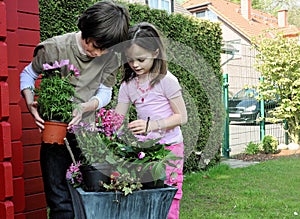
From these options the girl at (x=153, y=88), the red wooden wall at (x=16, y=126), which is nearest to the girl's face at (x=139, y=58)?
the girl at (x=153, y=88)

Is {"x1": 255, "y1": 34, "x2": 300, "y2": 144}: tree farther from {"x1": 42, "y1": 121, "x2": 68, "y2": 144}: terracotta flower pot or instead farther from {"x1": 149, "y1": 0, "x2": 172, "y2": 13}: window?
{"x1": 42, "y1": 121, "x2": 68, "y2": 144}: terracotta flower pot

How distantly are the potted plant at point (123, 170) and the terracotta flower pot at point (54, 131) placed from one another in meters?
0.07

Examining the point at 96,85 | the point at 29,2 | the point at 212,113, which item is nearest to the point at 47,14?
the point at 29,2

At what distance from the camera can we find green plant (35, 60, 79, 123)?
182cm

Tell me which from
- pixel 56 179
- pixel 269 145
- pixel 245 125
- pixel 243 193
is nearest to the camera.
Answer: pixel 56 179

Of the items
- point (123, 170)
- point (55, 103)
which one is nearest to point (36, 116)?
point (55, 103)

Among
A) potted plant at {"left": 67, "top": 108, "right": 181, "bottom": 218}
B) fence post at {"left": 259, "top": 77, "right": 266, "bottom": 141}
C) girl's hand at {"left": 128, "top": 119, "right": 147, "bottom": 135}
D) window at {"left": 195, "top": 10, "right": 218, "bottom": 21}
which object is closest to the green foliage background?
fence post at {"left": 259, "top": 77, "right": 266, "bottom": 141}

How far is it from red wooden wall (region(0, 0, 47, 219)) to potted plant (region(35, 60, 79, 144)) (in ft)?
0.81

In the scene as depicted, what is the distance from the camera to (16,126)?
7.97 feet

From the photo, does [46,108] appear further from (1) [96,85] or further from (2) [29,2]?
(2) [29,2]

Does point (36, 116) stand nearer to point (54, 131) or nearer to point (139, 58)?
point (54, 131)

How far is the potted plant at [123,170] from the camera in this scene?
1541mm

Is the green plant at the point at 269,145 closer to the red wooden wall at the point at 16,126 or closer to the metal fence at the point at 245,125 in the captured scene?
the metal fence at the point at 245,125

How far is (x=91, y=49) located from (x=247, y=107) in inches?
300
